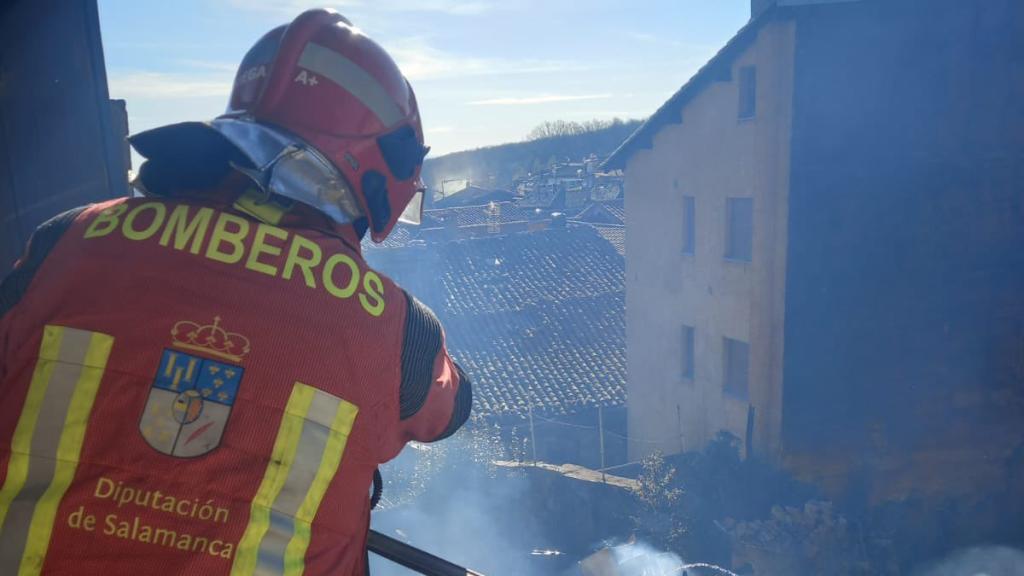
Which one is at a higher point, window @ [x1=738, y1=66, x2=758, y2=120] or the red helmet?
window @ [x1=738, y1=66, x2=758, y2=120]

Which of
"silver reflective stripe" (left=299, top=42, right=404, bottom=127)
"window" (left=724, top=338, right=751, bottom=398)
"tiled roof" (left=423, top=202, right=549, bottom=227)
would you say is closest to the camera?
"silver reflective stripe" (left=299, top=42, right=404, bottom=127)

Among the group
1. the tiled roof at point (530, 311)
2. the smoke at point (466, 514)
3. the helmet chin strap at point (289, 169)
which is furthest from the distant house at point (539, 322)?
the helmet chin strap at point (289, 169)

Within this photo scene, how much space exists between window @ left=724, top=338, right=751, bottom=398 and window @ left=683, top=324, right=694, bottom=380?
4.21 feet

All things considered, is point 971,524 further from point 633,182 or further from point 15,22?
point 15,22

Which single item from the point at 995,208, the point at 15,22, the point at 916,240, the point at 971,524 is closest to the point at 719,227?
the point at 916,240

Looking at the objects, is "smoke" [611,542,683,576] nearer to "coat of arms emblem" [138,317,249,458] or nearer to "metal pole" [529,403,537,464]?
"metal pole" [529,403,537,464]

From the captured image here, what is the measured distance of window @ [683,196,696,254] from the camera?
15.5m

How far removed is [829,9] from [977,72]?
2.44 metres

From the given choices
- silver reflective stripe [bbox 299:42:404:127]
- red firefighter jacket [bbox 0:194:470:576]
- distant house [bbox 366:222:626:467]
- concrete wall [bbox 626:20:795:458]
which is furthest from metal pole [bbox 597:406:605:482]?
red firefighter jacket [bbox 0:194:470:576]

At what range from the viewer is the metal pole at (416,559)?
6.16 ft

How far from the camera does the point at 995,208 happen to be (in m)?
13.1

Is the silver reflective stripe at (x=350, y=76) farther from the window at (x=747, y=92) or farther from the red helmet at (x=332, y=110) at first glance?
the window at (x=747, y=92)

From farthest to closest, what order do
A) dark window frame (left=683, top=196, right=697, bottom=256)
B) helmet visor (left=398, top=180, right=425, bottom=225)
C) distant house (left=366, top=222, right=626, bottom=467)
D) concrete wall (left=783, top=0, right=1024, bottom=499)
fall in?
distant house (left=366, top=222, right=626, bottom=467), dark window frame (left=683, top=196, right=697, bottom=256), concrete wall (left=783, top=0, right=1024, bottom=499), helmet visor (left=398, top=180, right=425, bottom=225)

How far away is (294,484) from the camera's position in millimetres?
1453
